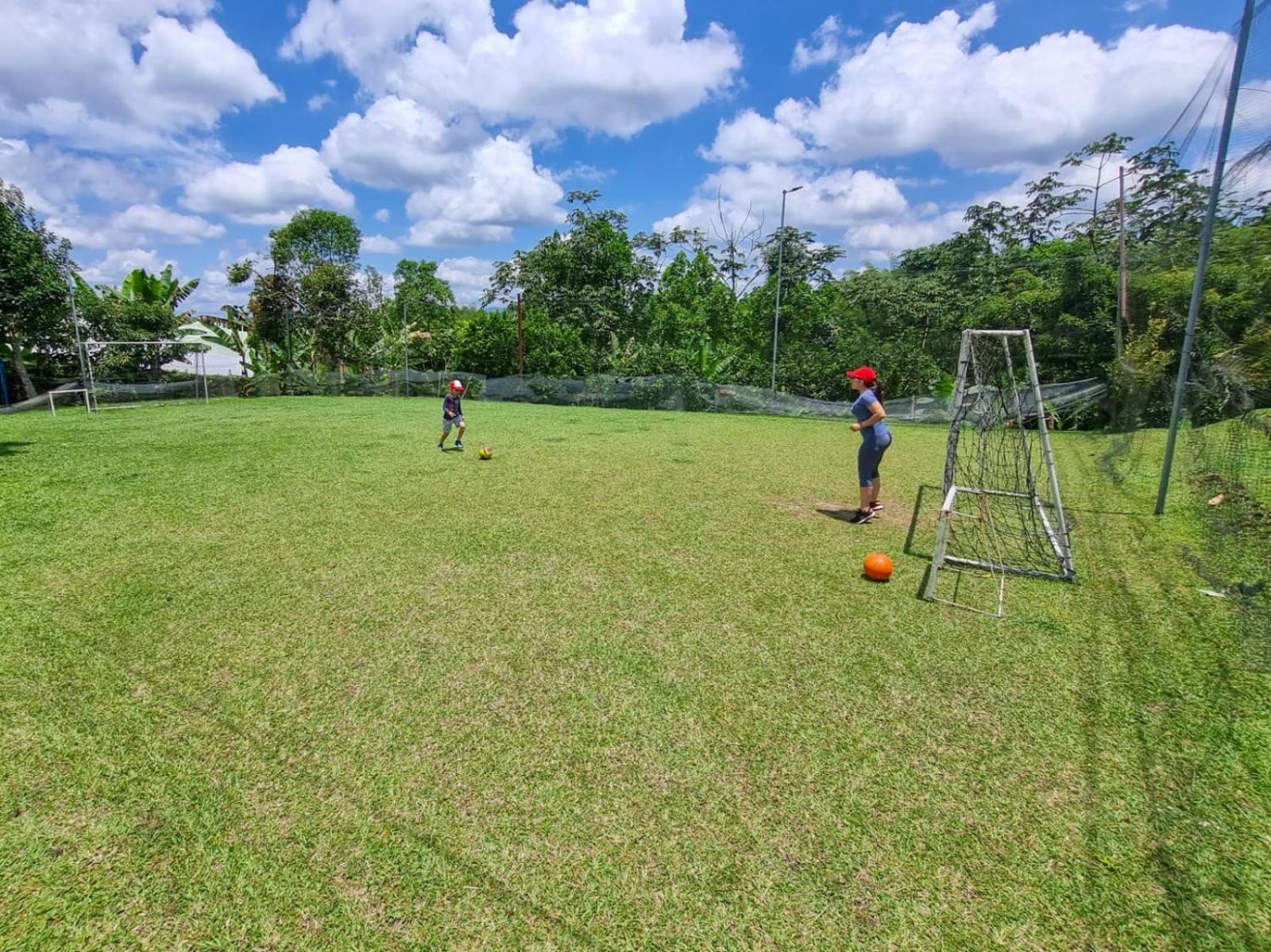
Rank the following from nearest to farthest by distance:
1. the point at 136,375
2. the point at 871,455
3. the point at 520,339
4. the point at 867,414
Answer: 1. the point at 867,414
2. the point at 871,455
3. the point at 136,375
4. the point at 520,339

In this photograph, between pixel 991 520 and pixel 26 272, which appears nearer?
pixel 991 520

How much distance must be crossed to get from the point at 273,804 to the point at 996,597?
16.9 ft

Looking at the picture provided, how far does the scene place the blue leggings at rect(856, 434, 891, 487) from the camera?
6.75 m

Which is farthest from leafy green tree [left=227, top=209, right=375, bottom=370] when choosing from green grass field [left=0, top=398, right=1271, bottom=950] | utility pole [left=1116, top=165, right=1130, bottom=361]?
utility pole [left=1116, top=165, right=1130, bottom=361]

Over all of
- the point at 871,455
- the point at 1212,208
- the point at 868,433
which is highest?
the point at 1212,208

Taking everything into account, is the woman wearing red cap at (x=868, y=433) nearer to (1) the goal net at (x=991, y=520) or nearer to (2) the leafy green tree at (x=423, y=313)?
(1) the goal net at (x=991, y=520)

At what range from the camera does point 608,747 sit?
3.08 m

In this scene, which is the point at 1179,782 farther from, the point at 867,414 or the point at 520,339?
the point at 520,339

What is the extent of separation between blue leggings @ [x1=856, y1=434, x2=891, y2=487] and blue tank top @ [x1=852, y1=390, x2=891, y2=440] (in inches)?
1.0

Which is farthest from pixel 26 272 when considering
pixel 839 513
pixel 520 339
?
pixel 839 513

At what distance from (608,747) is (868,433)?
4.96m

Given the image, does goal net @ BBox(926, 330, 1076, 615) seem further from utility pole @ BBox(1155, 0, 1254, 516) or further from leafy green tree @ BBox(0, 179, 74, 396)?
leafy green tree @ BBox(0, 179, 74, 396)

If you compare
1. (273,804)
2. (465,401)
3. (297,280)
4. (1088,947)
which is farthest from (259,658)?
(297,280)

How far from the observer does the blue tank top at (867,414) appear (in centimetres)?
656
